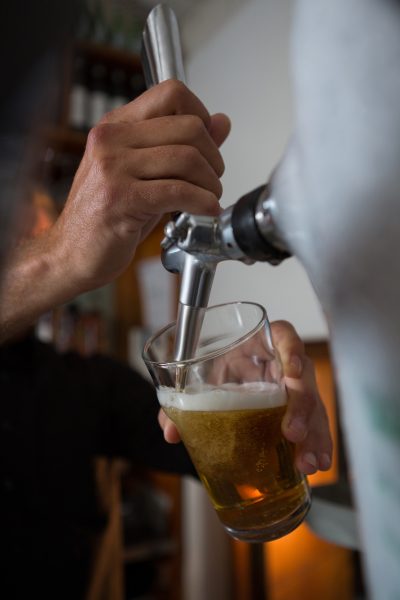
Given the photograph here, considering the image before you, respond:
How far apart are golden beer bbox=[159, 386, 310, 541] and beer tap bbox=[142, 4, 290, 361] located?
36 mm

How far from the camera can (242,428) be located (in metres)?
0.27

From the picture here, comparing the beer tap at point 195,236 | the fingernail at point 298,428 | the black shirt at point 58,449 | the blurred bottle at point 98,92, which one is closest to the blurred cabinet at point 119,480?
the blurred bottle at point 98,92

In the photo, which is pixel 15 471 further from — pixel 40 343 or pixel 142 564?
pixel 142 564

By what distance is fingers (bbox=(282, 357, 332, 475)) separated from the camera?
0.28 m

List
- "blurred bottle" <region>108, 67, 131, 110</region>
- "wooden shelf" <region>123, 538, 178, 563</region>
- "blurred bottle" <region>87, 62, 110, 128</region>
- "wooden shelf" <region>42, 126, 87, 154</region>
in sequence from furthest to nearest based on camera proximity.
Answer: "wooden shelf" <region>123, 538, 178, 563</region> < "blurred bottle" <region>87, 62, 110, 128</region> < "blurred bottle" <region>108, 67, 131, 110</region> < "wooden shelf" <region>42, 126, 87, 154</region>

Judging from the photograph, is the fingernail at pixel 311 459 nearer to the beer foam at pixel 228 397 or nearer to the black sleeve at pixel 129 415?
the beer foam at pixel 228 397

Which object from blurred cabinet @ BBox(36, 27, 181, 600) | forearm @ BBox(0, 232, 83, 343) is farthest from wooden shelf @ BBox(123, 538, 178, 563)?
forearm @ BBox(0, 232, 83, 343)

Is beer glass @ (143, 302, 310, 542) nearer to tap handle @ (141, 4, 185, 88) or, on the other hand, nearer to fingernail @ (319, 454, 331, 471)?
fingernail @ (319, 454, 331, 471)

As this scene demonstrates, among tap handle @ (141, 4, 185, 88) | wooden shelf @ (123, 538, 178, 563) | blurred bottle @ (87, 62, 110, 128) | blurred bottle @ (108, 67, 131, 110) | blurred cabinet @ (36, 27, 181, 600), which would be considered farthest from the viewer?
wooden shelf @ (123, 538, 178, 563)

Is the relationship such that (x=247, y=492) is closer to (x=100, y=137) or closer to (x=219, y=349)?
(x=219, y=349)

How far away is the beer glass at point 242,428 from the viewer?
0.27 m

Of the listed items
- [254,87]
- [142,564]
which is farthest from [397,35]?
[142,564]

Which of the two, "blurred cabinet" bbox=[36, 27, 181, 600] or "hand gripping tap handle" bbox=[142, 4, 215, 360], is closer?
"hand gripping tap handle" bbox=[142, 4, 215, 360]

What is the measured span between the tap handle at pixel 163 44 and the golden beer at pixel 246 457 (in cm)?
18
